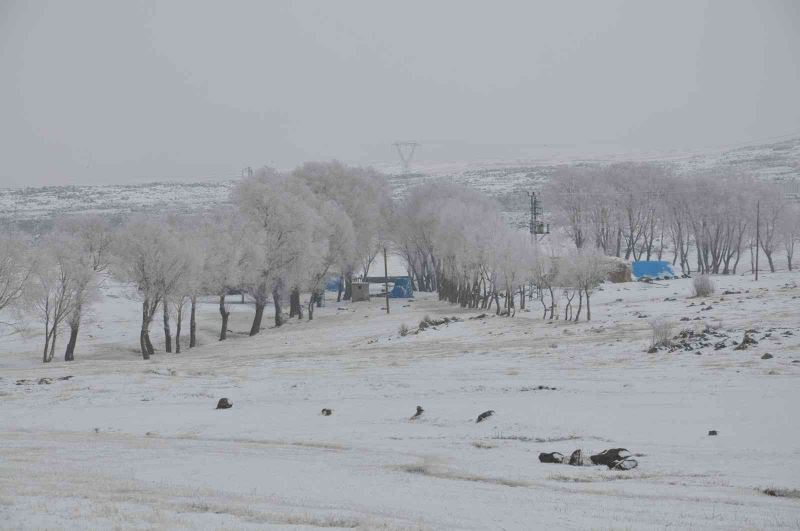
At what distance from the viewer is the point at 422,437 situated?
2305cm

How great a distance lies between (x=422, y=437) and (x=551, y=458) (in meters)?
5.22

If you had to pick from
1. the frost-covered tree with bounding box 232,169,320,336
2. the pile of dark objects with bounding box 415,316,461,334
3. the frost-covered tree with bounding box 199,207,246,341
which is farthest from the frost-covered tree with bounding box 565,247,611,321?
the frost-covered tree with bounding box 199,207,246,341

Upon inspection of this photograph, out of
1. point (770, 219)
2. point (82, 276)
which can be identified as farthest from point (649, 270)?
point (82, 276)

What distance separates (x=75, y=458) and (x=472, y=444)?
10335 millimetres

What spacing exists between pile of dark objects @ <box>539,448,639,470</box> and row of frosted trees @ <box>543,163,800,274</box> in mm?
82666

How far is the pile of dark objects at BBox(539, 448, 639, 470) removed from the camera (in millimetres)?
17766

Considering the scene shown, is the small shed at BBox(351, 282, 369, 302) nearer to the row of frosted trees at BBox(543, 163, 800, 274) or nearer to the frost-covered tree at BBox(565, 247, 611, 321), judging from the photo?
the row of frosted trees at BBox(543, 163, 800, 274)

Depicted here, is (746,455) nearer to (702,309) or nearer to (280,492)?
(280,492)

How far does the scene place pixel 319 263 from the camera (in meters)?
74.8

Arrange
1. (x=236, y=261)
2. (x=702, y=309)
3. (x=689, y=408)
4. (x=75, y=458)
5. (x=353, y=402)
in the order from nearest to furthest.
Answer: (x=75, y=458) → (x=689, y=408) → (x=353, y=402) → (x=702, y=309) → (x=236, y=261)

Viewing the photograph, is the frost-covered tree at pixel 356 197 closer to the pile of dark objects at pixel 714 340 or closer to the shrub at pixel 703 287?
the shrub at pixel 703 287

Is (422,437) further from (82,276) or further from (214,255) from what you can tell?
(214,255)

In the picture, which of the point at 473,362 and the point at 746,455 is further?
the point at 473,362

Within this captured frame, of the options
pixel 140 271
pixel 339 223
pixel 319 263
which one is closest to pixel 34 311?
pixel 140 271
